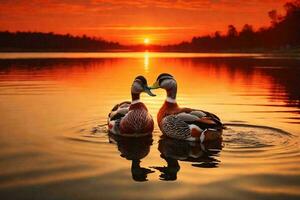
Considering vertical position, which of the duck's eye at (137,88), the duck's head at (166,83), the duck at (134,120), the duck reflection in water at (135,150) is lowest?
the duck reflection in water at (135,150)

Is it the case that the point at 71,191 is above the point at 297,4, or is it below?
below

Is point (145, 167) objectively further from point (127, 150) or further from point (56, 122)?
point (56, 122)

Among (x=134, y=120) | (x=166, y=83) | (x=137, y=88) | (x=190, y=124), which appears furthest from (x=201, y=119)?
(x=137, y=88)

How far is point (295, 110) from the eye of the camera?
1798 centimetres

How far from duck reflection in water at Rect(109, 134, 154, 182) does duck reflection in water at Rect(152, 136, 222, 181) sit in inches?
13.3

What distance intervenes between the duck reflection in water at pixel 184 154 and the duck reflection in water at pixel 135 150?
337 millimetres

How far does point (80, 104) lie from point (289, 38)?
126m

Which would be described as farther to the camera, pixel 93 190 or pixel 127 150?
pixel 127 150

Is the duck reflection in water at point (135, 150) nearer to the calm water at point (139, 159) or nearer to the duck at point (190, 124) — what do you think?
the calm water at point (139, 159)

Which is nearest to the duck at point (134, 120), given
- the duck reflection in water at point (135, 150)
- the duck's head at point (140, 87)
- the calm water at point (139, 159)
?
the duck's head at point (140, 87)

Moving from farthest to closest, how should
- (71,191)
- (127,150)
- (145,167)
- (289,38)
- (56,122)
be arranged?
(289,38) < (56,122) < (127,150) < (145,167) < (71,191)

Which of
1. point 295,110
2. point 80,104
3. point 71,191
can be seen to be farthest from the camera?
point 80,104

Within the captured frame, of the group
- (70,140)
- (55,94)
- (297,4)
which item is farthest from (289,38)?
(70,140)

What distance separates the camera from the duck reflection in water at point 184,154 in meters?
9.69
